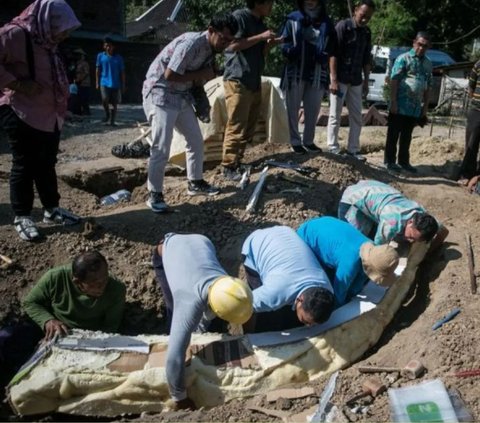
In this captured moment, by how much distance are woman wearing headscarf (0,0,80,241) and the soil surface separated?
42cm

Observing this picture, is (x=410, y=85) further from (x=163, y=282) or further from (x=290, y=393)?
(x=290, y=393)

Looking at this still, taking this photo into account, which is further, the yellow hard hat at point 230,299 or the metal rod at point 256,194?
the metal rod at point 256,194

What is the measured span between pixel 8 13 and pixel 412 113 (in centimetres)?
1546

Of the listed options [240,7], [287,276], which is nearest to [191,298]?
[287,276]

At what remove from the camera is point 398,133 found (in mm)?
6262

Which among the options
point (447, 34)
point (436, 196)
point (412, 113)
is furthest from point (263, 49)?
point (447, 34)

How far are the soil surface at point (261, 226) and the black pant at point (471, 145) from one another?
376mm

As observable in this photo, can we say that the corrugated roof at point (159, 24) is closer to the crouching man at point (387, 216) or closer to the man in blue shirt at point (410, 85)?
the man in blue shirt at point (410, 85)

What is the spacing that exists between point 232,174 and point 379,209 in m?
1.67

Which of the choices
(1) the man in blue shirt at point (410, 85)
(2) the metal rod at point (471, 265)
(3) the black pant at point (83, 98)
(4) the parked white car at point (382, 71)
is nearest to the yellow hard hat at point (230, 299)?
(2) the metal rod at point (471, 265)

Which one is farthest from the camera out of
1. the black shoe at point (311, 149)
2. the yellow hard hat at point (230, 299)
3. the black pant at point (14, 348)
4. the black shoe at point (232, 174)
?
the black shoe at point (311, 149)

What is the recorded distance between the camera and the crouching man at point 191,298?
284cm

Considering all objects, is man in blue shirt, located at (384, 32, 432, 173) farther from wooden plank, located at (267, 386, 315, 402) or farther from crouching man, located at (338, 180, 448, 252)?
wooden plank, located at (267, 386, 315, 402)

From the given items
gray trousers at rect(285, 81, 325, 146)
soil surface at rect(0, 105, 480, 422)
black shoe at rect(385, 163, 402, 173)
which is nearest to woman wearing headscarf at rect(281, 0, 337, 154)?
gray trousers at rect(285, 81, 325, 146)
